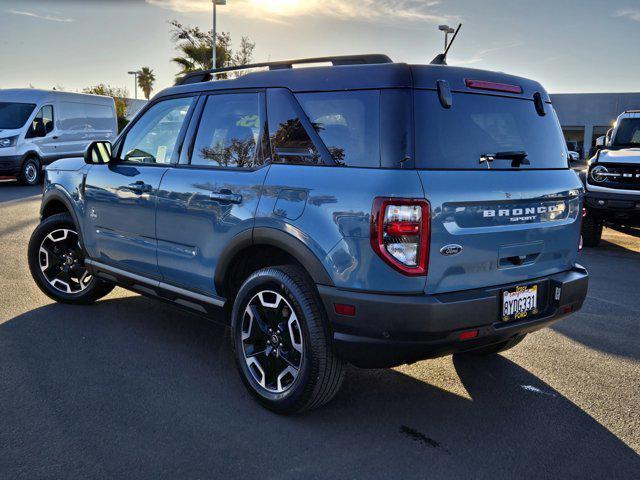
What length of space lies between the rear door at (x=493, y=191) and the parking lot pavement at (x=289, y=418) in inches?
32.8

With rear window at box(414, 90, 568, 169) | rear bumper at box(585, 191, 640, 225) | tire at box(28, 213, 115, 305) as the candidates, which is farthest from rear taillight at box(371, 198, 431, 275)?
rear bumper at box(585, 191, 640, 225)

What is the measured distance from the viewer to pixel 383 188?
287 centimetres

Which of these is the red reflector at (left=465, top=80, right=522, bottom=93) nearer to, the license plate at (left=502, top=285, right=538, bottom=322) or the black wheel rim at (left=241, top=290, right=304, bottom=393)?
the license plate at (left=502, top=285, right=538, bottom=322)

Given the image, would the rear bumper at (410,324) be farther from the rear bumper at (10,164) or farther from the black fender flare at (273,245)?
the rear bumper at (10,164)

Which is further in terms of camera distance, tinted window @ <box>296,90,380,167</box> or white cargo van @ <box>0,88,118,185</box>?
white cargo van @ <box>0,88,118,185</box>

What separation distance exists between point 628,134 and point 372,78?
8.38 metres

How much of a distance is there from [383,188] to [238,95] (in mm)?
1447

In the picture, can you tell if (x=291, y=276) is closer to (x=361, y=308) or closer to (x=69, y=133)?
(x=361, y=308)

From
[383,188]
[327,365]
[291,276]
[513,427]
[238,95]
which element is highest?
[238,95]

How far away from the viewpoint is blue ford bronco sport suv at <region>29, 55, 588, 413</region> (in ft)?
9.54

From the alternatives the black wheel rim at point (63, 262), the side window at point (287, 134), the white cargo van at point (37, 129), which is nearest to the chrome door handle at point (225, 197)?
the side window at point (287, 134)

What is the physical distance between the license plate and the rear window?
0.67 metres

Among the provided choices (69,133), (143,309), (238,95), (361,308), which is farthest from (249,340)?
(69,133)

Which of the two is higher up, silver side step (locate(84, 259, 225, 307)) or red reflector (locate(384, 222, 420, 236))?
red reflector (locate(384, 222, 420, 236))
